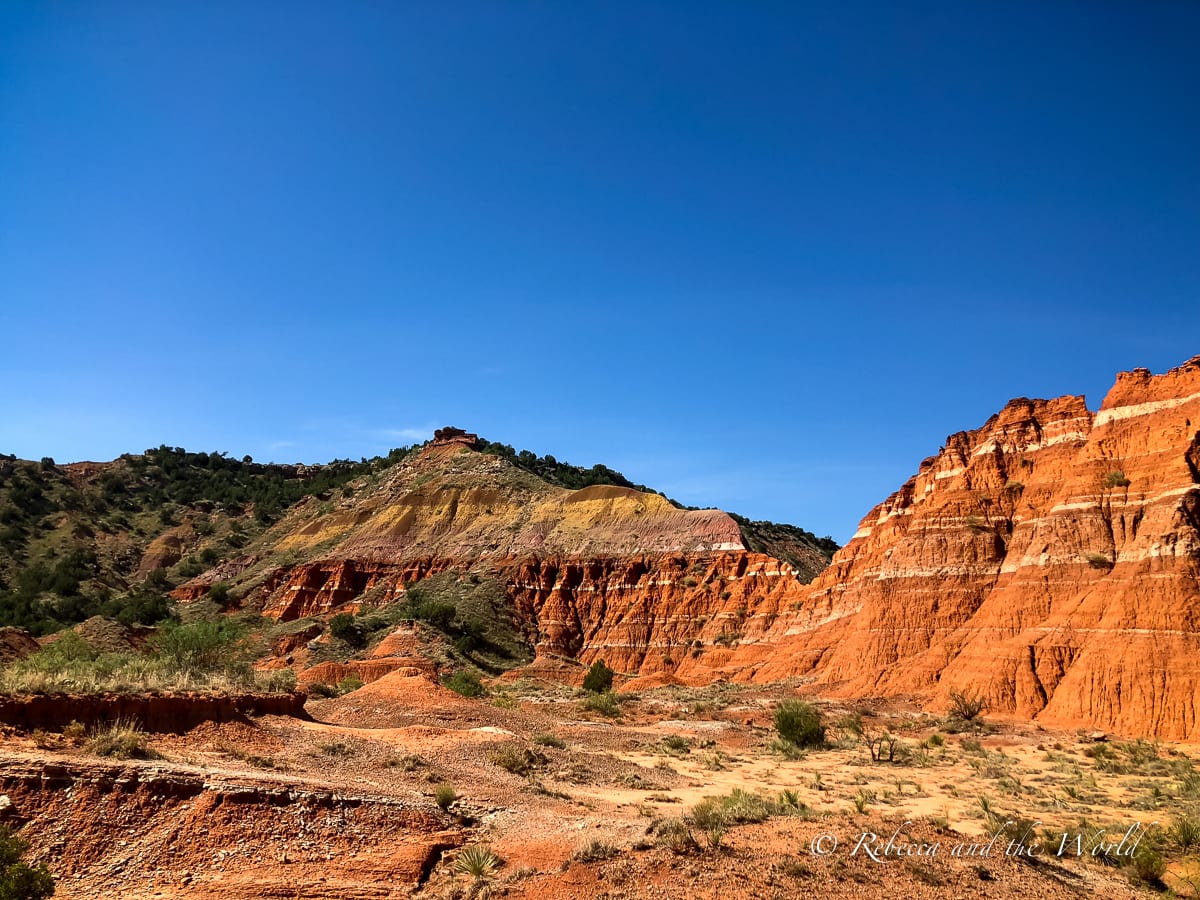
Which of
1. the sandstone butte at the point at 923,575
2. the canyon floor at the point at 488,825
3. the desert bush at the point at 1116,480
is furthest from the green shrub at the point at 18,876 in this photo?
the desert bush at the point at 1116,480

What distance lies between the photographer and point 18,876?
387 inches

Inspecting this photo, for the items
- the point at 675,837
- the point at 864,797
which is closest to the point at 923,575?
the point at 864,797

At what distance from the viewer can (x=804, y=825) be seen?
1312 cm

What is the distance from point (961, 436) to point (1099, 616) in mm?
21243

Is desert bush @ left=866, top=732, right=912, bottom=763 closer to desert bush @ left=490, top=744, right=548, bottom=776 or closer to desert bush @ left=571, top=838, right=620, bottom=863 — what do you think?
desert bush @ left=490, top=744, right=548, bottom=776

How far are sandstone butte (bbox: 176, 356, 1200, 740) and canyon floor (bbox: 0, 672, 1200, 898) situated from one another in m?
17.2

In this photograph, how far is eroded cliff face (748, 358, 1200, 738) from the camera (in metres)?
34.7

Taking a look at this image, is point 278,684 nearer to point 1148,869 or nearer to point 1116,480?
point 1148,869

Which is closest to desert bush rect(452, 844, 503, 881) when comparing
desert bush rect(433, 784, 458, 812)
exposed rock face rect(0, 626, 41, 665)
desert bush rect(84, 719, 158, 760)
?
desert bush rect(433, 784, 458, 812)

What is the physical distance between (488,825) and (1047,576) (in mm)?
38975

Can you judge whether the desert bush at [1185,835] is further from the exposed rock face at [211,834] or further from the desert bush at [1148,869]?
the exposed rock face at [211,834]

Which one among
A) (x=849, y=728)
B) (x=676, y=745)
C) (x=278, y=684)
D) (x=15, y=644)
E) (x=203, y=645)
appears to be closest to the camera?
(x=278, y=684)

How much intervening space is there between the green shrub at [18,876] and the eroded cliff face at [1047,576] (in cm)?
3694

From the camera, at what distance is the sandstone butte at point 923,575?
36.4 metres
